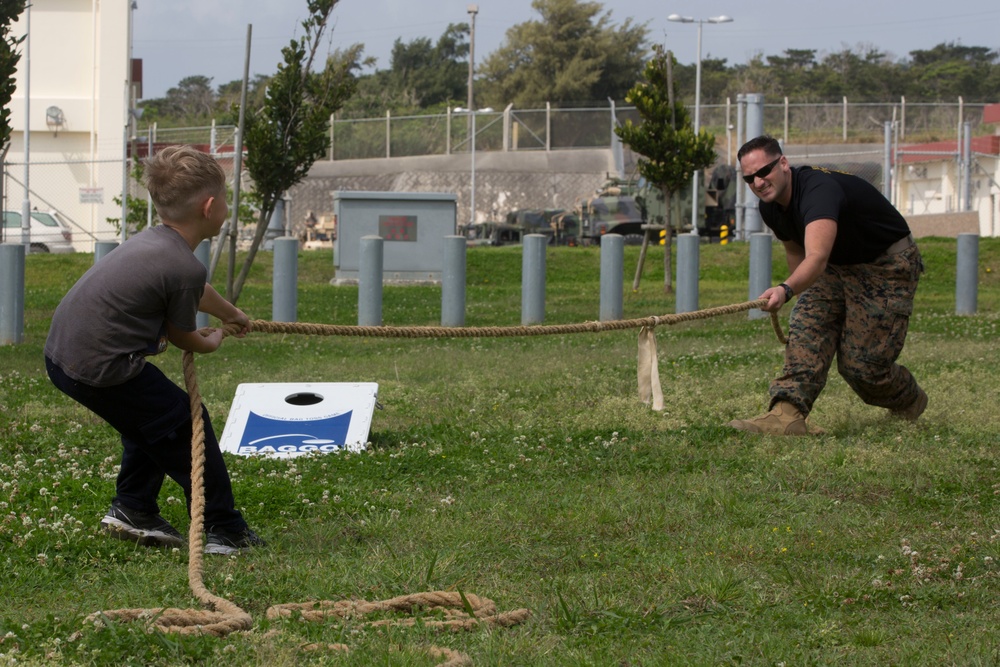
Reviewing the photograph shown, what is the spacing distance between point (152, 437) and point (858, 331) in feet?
12.6

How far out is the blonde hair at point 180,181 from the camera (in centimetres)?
451

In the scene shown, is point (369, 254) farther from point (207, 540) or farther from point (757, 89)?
point (757, 89)

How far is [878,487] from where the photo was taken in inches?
229

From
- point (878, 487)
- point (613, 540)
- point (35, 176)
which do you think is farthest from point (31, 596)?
point (35, 176)

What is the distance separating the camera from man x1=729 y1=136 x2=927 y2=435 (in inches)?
254

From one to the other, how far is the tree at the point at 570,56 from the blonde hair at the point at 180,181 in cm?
6365

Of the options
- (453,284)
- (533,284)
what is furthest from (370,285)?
(533,284)

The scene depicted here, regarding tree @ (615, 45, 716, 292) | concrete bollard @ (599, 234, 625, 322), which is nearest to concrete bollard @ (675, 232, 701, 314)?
concrete bollard @ (599, 234, 625, 322)

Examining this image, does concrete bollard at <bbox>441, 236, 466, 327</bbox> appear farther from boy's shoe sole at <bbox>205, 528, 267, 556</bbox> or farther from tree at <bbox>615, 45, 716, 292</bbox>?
boy's shoe sole at <bbox>205, 528, 267, 556</bbox>

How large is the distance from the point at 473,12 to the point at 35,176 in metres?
31.5

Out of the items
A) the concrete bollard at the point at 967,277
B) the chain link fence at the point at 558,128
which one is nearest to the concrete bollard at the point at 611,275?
the concrete bollard at the point at 967,277

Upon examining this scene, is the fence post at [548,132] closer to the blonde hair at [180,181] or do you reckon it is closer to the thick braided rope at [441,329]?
the thick braided rope at [441,329]

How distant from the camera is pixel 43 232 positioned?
1208 inches

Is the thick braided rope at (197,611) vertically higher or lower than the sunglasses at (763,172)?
lower
